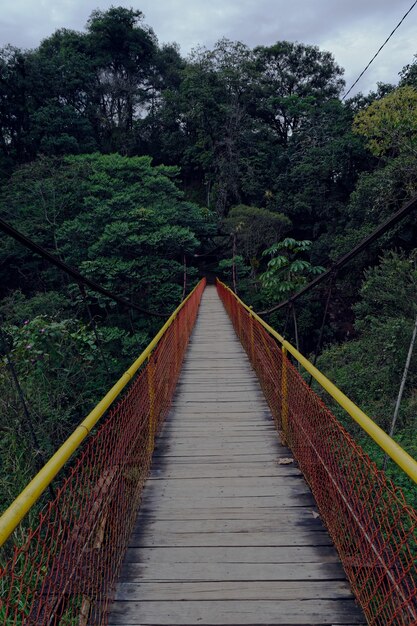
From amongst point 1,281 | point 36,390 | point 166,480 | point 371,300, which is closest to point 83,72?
point 1,281

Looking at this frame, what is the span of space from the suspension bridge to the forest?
0.52 meters

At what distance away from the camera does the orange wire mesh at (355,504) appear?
5.04 feet

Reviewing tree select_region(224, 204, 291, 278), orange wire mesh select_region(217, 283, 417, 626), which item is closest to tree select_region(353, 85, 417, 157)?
tree select_region(224, 204, 291, 278)

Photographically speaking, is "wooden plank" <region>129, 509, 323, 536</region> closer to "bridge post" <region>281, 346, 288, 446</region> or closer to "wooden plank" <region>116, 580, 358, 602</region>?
"wooden plank" <region>116, 580, 358, 602</region>

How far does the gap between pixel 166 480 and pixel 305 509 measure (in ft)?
3.20

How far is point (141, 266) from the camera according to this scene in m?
15.2

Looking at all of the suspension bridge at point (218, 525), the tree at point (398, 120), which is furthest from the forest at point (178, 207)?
the suspension bridge at point (218, 525)

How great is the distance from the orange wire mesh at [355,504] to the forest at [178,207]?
1522 mm

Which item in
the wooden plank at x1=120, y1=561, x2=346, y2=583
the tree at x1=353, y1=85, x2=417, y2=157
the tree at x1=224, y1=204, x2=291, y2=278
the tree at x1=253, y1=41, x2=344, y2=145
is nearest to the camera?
the wooden plank at x1=120, y1=561, x2=346, y2=583

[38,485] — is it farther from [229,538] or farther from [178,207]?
[178,207]

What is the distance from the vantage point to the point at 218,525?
2412 mm

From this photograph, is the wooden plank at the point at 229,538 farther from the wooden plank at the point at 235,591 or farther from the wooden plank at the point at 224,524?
the wooden plank at the point at 235,591

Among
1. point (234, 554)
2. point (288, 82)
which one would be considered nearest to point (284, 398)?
point (234, 554)

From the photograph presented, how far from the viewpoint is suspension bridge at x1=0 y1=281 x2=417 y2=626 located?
1.55 meters
